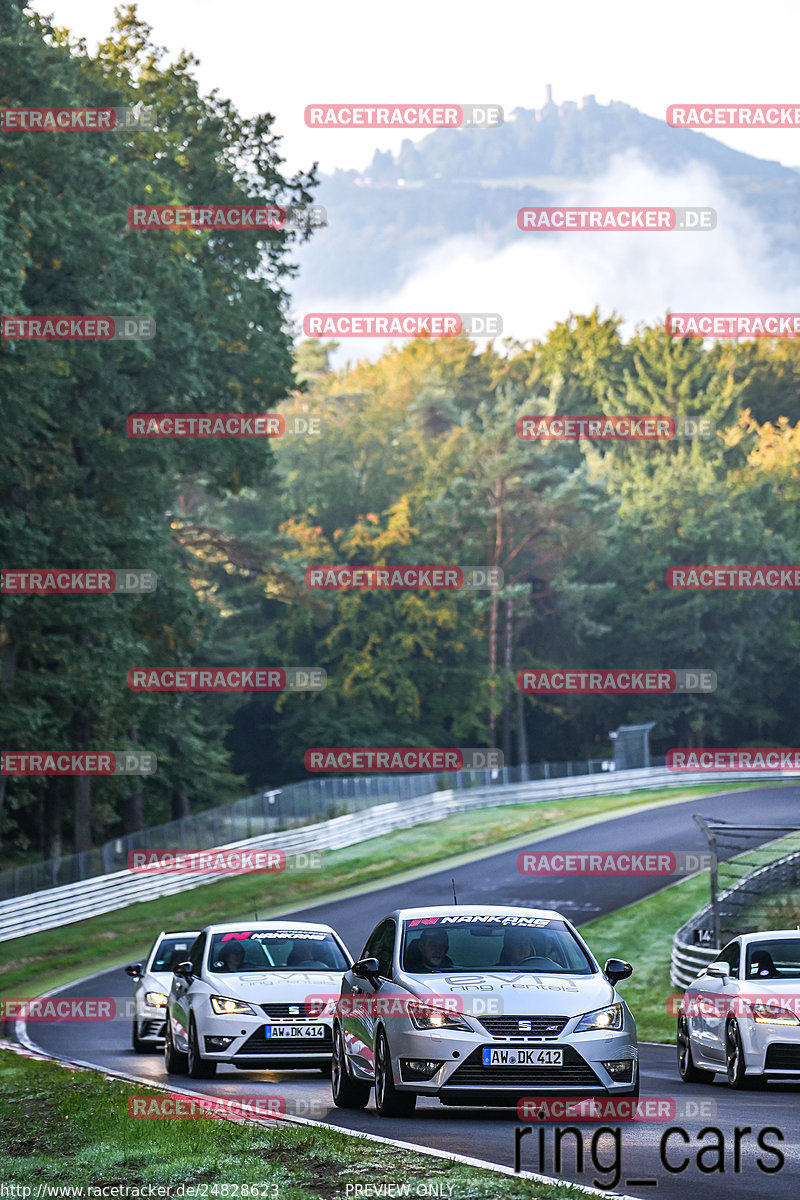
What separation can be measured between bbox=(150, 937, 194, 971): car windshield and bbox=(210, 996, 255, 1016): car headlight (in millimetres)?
5480

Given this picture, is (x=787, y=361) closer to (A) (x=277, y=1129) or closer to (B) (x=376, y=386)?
(B) (x=376, y=386)

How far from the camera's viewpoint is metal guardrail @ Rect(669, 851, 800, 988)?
2703cm

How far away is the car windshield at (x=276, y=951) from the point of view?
17.4 metres

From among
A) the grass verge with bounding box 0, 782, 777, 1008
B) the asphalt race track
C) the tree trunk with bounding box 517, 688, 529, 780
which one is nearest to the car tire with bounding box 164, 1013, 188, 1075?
the asphalt race track

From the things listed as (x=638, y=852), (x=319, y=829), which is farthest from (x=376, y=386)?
(x=638, y=852)

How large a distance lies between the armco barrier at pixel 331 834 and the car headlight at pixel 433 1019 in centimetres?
2967

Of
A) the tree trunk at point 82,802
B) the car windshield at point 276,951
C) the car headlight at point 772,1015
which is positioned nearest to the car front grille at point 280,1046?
the car windshield at point 276,951

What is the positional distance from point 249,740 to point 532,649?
54.0 ft

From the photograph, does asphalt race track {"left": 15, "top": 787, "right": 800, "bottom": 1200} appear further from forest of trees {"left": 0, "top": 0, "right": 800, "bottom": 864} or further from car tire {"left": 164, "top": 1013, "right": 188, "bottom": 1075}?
forest of trees {"left": 0, "top": 0, "right": 800, "bottom": 864}

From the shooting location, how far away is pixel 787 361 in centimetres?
11569

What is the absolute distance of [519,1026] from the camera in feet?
38.4

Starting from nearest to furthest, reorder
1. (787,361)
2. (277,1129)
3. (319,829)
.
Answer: (277,1129) → (319,829) → (787,361)

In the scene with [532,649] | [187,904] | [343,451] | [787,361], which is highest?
[787,361]

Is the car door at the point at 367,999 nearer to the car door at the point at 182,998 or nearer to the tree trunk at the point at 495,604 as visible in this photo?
the car door at the point at 182,998
